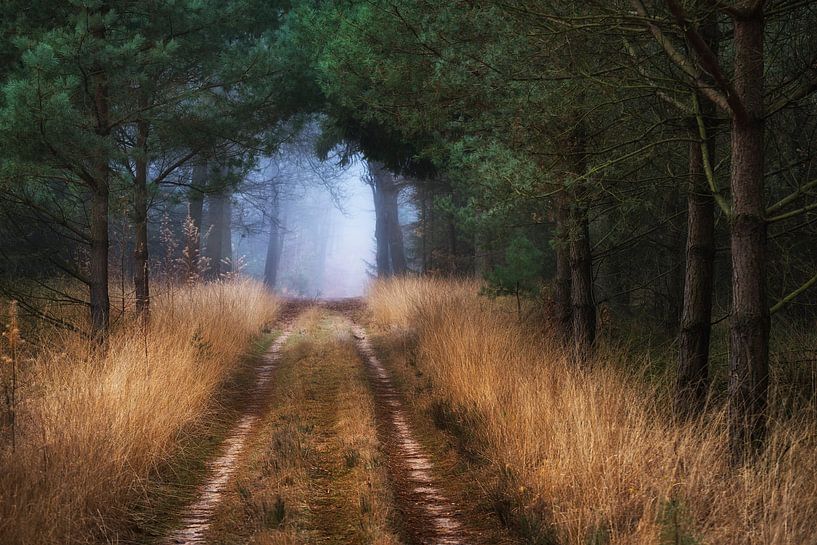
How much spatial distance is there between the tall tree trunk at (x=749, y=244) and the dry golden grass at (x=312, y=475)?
9.45ft

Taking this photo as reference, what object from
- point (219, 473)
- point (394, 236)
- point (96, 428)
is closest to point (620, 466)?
point (219, 473)

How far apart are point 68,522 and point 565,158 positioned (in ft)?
19.3

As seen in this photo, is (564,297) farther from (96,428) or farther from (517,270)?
(96,428)

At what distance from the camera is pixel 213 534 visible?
5.39m

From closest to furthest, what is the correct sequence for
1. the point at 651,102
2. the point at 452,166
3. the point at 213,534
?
1. the point at 213,534
2. the point at 651,102
3. the point at 452,166

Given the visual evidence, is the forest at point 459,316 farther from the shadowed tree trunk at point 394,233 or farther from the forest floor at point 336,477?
the shadowed tree trunk at point 394,233

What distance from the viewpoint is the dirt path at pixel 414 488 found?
544 cm

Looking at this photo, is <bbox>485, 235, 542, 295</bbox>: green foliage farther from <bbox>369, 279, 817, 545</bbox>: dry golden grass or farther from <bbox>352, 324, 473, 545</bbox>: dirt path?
<bbox>369, 279, 817, 545</bbox>: dry golden grass

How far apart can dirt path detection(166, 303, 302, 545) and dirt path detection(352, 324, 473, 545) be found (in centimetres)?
146

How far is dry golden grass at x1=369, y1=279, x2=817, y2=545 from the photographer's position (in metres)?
4.58

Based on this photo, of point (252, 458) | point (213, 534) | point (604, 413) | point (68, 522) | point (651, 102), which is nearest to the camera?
point (68, 522)

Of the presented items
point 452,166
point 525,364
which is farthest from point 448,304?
point 525,364

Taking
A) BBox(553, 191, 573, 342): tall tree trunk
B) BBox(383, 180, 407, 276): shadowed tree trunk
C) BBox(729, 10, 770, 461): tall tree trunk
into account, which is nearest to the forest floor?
BBox(729, 10, 770, 461): tall tree trunk

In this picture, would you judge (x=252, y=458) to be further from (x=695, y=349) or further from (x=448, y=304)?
(x=448, y=304)
